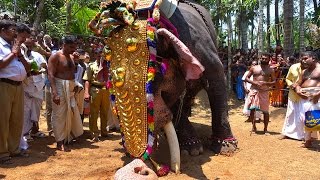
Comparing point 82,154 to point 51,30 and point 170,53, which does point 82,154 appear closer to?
point 170,53

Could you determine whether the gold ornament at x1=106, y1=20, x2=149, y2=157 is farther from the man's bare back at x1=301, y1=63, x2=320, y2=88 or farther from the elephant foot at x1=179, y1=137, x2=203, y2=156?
the man's bare back at x1=301, y1=63, x2=320, y2=88

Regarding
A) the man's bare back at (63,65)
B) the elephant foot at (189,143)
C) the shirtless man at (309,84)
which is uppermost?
the man's bare back at (63,65)

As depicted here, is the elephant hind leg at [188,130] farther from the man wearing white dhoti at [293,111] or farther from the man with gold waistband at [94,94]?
the man wearing white dhoti at [293,111]

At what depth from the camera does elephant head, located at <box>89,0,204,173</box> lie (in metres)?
4.22

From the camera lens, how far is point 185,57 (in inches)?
176

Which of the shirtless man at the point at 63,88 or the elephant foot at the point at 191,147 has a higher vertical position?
the shirtless man at the point at 63,88

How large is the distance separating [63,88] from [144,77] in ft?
6.96

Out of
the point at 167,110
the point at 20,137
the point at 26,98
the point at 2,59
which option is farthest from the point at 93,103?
the point at 167,110

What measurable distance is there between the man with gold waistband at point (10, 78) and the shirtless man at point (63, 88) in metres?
0.56

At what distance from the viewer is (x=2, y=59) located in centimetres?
485

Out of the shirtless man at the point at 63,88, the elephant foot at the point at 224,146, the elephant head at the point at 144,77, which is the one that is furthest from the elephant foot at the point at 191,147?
the shirtless man at the point at 63,88

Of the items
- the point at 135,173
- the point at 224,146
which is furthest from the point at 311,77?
the point at 135,173

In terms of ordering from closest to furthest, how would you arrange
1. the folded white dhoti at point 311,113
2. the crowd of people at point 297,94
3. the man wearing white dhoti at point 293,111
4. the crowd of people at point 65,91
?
1. the crowd of people at point 65,91
2. the folded white dhoti at point 311,113
3. the crowd of people at point 297,94
4. the man wearing white dhoti at point 293,111

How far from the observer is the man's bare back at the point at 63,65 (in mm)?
5820
